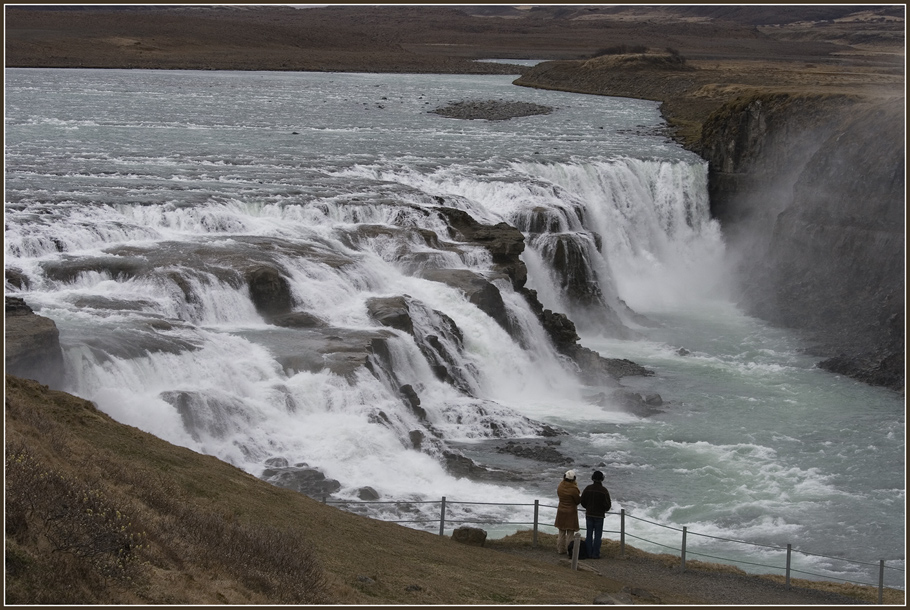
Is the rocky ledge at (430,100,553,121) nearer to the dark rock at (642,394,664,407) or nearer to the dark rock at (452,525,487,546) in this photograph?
the dark rock at (642,394,664,407)

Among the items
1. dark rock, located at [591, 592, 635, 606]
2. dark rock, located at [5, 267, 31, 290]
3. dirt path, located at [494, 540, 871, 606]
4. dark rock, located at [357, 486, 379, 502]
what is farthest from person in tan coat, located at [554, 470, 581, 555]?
dark rock, located at [5, 267, 31, 290]

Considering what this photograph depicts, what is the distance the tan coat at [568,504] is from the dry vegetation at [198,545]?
2.12 ft

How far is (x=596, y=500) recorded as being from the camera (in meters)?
17.2

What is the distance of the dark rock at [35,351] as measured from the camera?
21.8m

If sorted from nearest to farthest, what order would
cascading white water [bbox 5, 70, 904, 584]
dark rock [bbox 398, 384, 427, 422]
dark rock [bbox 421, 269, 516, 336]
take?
cascading white water [bbox 5, 70, 904, 584] → dark rock [bbox 398, 384, 427, 422] → dark rock [bbox 421, 269, 516, 336]

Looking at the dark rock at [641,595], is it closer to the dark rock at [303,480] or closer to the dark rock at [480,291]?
the dark rock at [303,480]

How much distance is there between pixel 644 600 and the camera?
15.2m

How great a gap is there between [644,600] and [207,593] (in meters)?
6.57

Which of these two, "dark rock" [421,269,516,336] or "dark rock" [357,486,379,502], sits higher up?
"dark rock" [421,269,516,336]

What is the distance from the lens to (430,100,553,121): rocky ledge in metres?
75.8

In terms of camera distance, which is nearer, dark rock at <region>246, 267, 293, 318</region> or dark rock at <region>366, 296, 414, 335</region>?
dark rock at <region>246, 267, 293, 318</region>

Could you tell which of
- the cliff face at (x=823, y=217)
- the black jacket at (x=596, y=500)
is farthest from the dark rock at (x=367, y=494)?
the cliff face at (x=823, y=217)

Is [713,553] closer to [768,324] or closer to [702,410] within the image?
[702,410]

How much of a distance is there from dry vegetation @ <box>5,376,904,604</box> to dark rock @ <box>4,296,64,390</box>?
13.8ft
